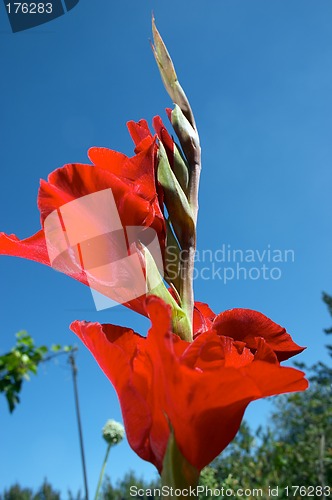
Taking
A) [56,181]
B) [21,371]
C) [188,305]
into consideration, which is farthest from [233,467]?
[21,371]

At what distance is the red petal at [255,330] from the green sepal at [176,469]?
0.15 metres

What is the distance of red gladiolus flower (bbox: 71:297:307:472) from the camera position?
0.41 m

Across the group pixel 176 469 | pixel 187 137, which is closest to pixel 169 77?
pixel 187 137

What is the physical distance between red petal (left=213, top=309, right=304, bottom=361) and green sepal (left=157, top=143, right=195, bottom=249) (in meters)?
0.10

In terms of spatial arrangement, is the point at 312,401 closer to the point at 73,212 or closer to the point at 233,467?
the point at 233,467

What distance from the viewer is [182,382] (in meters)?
0.41

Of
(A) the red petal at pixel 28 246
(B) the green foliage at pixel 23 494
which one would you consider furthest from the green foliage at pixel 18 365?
(A) the red petal at pixel 28 246

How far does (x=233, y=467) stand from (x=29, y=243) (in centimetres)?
148

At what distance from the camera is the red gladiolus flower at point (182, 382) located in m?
0.41

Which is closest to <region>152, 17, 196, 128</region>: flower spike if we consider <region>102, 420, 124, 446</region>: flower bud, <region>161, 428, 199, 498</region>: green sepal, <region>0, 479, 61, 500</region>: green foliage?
<region>161, 428, 199, 498</region>: green sepal

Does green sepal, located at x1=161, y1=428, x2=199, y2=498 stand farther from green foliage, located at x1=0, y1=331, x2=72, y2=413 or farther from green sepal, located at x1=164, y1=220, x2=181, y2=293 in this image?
green foliage, located at x1=0, y1=331, x2=72, y2=413

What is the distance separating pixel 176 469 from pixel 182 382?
0.30 feet

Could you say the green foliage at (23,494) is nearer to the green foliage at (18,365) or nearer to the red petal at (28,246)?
the green foliage at (18,365)

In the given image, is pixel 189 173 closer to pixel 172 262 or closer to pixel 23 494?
pixel 172 262
